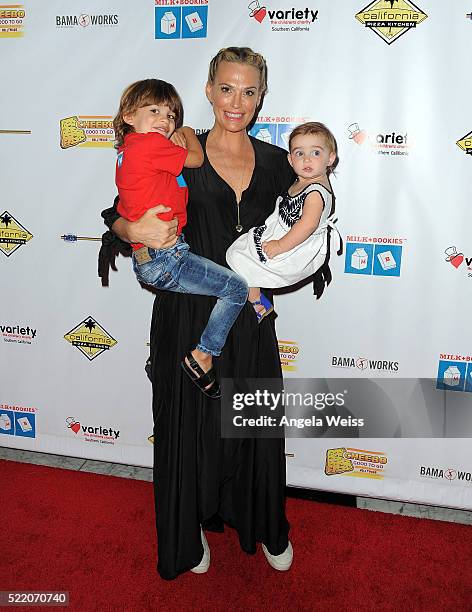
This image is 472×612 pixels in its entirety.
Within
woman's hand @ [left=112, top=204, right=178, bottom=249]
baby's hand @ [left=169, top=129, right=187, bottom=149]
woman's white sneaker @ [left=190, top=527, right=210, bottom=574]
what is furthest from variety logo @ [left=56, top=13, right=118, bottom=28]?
woman's white sneaker @ [left=190, top=527, right=210, bottom=574]

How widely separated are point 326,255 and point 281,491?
3.56 ft

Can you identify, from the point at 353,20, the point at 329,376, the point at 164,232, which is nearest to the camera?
the point at 164,232

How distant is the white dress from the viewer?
7.83ft

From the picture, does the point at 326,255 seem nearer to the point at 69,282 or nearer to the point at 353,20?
the point at 353,20

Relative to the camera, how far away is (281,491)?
2.80 meters

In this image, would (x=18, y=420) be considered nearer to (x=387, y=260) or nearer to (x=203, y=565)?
(x=203, y=565)

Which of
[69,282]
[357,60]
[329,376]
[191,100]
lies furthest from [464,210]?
[69,282]

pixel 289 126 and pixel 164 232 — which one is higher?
pixel 289 126

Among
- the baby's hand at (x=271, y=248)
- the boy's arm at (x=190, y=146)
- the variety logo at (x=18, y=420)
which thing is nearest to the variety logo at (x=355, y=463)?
the baby's hand at (x=271, y=248)

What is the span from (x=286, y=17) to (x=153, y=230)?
148cm

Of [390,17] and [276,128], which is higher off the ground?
[390,17]

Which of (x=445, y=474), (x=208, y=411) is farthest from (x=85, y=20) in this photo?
(x=445, y=474)

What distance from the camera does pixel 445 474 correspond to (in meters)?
3.46

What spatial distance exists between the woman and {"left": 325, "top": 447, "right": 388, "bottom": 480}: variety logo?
0.77 meters
